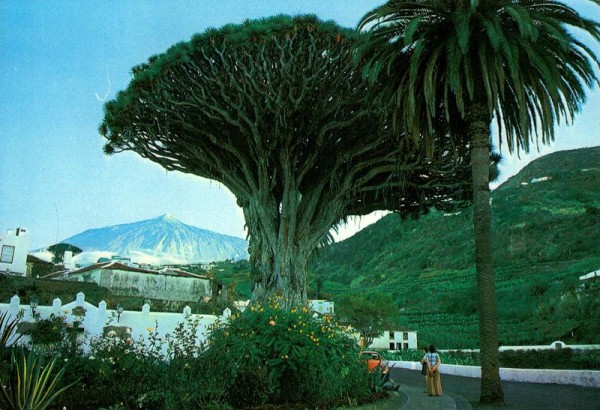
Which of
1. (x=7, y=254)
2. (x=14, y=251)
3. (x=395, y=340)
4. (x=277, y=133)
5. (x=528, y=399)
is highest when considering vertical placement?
(x=277, y=133)

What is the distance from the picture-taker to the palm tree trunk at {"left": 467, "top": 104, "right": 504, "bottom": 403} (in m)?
12.8

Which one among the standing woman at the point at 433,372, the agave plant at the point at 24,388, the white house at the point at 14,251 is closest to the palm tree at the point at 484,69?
the standing woman at the point at 433,372

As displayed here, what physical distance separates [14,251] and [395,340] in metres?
42.6

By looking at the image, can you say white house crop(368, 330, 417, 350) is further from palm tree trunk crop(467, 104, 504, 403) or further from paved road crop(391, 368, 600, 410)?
palm tree trunk crop(467, 104, 504, 403)

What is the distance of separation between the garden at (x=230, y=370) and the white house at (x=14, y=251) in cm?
3987

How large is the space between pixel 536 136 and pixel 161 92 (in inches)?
459

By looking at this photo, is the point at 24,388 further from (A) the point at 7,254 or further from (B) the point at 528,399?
(A) the point at 7,254

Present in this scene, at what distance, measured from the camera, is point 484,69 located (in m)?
13.0

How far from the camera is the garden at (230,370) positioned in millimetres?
8969

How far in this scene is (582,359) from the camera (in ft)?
70.4

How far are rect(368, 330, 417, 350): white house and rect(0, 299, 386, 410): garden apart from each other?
55.9 m

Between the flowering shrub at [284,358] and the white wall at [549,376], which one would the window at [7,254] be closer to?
the white wall at [549,376]

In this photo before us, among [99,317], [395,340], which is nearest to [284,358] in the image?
[99,317]

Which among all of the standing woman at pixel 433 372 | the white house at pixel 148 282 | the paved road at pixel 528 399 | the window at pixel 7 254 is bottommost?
the paved road at pixel 528 399
